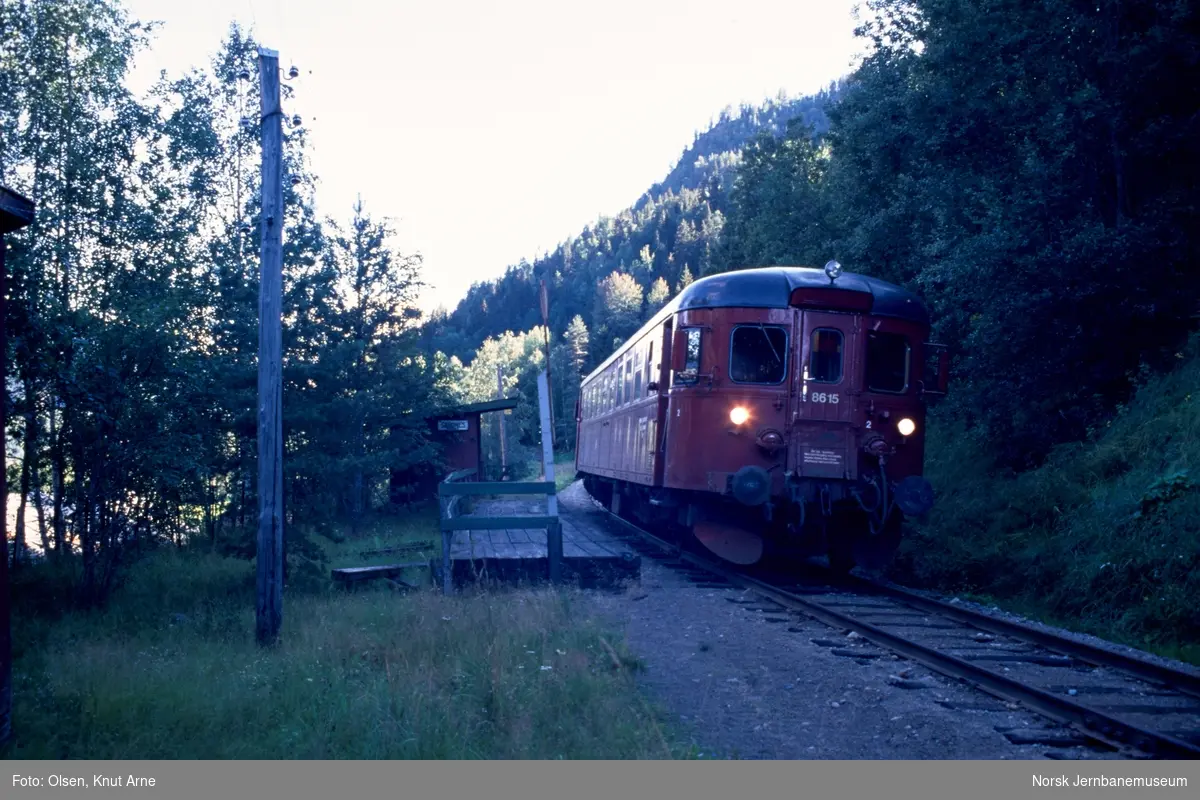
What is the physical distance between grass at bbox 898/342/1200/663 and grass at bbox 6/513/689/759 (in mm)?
4823

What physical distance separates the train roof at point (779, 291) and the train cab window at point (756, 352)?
30cm

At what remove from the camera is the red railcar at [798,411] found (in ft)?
36.0

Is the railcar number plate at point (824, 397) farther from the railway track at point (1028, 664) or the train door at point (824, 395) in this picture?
the railway track at point (1028, 664)

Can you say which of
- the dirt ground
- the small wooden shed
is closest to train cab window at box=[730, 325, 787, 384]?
the dirt ground

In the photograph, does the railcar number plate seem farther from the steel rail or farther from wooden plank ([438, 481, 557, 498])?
wooden plank ([438, 481, 557, 498])

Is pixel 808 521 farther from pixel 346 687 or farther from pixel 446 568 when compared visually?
pixel 346 687

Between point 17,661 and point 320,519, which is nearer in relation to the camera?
point 17,661

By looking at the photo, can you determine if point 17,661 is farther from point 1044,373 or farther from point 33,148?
point 1044,373

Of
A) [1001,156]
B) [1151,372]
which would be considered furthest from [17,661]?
[1001,156]

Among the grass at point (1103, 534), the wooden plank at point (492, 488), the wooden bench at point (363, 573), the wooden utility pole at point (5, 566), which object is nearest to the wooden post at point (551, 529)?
the wooden plank at point (492, 488)

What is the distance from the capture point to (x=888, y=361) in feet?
38.0

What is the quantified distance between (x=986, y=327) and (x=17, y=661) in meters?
12.1

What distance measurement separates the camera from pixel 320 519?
462 inches

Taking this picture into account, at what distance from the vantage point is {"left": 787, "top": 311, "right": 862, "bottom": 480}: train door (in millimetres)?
10945
